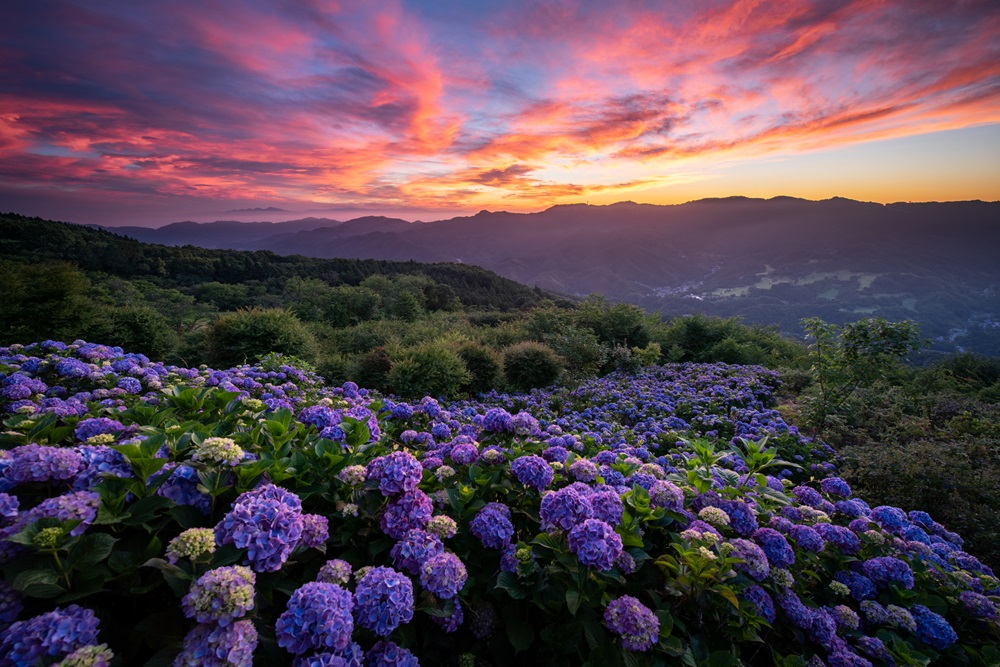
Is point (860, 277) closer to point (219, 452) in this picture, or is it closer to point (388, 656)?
point (388, 656)

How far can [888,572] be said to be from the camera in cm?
232

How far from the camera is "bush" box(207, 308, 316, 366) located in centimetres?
981

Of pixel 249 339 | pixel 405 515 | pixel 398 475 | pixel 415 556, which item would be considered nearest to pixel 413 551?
pixel 415 556

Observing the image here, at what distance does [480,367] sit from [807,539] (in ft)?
29.9

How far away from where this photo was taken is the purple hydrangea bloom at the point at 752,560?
1.91 m

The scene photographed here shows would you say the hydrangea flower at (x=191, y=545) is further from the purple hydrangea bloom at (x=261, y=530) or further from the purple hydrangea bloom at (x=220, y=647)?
the purple hydrangea bloom at (x=220, y=647)

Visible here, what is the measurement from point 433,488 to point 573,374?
10.1 metres

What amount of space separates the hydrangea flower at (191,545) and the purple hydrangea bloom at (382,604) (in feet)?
1.64

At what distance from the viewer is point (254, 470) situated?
163 cm

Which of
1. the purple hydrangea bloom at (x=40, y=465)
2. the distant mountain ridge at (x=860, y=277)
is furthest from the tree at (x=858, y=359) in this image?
the distant mountain ridge at (x=860, y=277)

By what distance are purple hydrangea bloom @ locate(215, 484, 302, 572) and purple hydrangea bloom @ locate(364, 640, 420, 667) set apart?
0.45m

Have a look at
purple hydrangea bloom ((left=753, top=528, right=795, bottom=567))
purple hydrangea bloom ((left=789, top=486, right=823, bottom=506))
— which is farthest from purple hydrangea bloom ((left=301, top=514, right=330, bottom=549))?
purple hydrangea bloom ((left=789, top=486, right=823, bottom=506))

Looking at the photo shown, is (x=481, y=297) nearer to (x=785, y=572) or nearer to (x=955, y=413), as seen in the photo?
(x=955, y=413)

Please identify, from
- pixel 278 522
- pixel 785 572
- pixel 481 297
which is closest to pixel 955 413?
pixel 785 572
